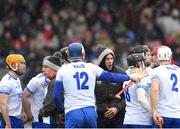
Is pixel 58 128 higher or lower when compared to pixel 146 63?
lower

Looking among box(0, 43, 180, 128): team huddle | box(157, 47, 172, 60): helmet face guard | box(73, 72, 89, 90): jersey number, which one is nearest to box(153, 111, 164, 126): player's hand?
box(0, 43, 180, 128): team huddle

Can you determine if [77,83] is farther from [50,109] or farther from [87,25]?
[87,25]

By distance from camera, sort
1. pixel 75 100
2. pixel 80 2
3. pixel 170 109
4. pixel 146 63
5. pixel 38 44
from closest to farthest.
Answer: pixel 75 100, pixel 170 109, pixel 146 63, pixel 38 44, pixel 80 2

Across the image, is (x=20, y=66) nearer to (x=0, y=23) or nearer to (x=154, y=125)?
(x=154, y=125)

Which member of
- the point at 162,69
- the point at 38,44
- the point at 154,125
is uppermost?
the point at 38,44

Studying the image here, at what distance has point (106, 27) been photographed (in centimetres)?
2653

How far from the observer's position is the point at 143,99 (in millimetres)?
13773

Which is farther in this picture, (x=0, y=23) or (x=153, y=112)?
(x=0, y=23)

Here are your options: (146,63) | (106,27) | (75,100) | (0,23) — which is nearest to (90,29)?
(106,27)

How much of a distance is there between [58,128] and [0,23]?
41.7ft

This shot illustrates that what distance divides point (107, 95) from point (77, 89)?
1.65 meters

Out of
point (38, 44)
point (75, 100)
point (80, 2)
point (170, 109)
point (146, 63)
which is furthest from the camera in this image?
point (80, 2)

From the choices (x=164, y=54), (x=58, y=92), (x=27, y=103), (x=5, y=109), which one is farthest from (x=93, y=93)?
(x=27, y=103)

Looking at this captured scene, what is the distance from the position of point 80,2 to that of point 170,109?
14025mm
